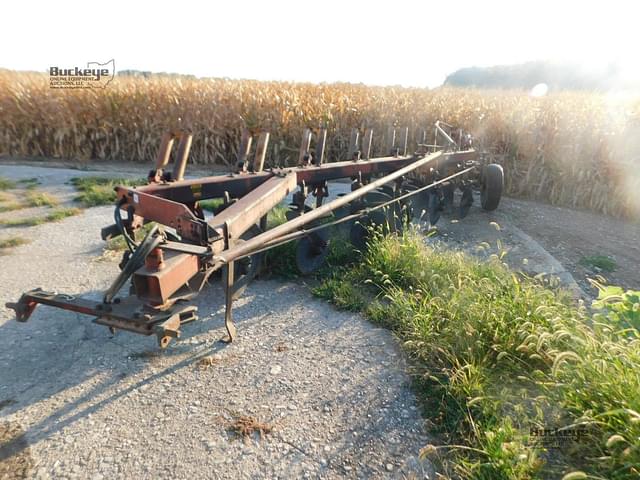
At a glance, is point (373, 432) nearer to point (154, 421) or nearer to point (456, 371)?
point (456, 371)

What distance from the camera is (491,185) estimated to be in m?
6.69

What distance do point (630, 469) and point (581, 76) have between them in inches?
3088

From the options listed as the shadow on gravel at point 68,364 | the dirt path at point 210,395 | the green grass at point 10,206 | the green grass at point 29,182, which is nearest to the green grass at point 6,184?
the green grass at point 29,182

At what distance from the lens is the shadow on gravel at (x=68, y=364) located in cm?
230

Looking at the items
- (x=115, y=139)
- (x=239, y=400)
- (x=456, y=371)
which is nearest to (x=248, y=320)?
(x=239, y=400)

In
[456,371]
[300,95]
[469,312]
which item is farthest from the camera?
[300,95]

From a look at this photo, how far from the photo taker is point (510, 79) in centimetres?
6681

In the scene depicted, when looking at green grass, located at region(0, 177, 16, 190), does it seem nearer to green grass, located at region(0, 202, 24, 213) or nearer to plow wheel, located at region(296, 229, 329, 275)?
green grass, located at region(0, 202, 24, 213)

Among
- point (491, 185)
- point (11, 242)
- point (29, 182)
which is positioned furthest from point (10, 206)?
point (491, 185)

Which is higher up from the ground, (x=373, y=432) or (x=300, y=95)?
(x=300, y=95)

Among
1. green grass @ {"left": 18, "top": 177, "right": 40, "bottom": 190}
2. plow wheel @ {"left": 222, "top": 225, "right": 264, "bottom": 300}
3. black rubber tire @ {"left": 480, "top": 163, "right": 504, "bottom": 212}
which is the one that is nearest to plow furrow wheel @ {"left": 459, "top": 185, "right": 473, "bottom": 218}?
black rubber tire @ {"left": 480, "top": 163, "right": 504, "bottom": 212}

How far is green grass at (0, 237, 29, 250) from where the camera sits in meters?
4.89

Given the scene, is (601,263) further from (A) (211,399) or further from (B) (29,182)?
(B) (29,182)

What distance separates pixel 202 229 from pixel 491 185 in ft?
18.6
